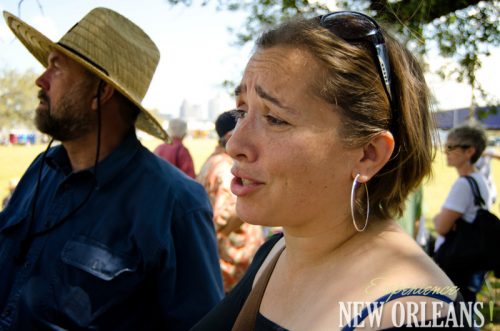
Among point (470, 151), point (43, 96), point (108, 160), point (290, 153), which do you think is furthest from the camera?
point (470, 151)

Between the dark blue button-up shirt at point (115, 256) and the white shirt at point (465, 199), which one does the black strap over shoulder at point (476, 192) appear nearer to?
the white shirt at point (465, 199)

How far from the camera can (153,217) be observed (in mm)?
1894

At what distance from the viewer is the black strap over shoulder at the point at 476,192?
11.9ft

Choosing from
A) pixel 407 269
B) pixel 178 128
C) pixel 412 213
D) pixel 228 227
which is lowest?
pixel 178 128

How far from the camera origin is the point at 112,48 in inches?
87.0

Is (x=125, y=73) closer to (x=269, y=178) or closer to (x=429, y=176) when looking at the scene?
(x=269, y=178)

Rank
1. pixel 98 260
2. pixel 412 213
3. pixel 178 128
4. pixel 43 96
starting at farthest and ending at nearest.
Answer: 1. pixel 178 128
2. pixel 412 213
3. pixel 43 96
4. pixel 98 260

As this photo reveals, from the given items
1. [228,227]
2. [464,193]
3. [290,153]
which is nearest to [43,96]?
[290,153]

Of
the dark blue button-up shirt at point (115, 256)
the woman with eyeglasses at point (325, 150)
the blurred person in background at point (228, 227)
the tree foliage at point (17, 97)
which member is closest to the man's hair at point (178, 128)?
the blurred person in background at point (228, 227)

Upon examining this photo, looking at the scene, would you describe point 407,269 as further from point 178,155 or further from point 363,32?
point 178,155

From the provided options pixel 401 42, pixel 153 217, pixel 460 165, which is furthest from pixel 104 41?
pixel 460 165

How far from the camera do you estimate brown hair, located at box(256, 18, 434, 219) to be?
3.61 feet

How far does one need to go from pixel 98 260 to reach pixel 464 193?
3.01 m

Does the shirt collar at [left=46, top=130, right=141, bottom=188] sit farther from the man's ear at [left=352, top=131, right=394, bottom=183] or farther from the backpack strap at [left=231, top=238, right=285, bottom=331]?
the man's ear at [left=352, top=131, right=394, bottom=183]
